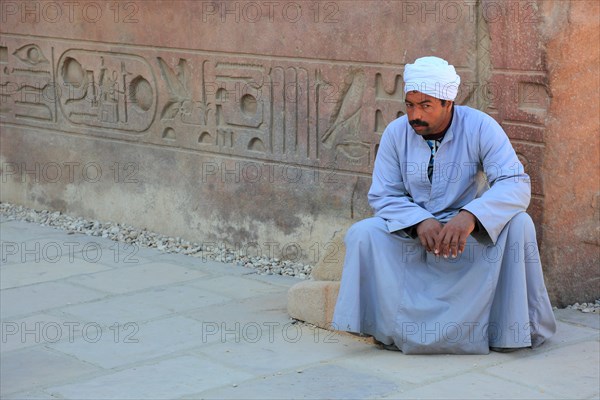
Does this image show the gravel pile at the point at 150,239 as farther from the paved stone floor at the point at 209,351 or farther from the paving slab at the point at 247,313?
the paving slab at the point at 247,313

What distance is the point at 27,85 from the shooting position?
776 cm

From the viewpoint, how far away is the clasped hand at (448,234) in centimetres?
441

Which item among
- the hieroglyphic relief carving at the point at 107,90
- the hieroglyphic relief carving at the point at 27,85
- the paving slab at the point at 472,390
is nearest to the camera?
the paving slab at the point at 472,390

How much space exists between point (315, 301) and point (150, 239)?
218 cm

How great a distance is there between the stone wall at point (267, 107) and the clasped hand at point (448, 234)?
2.09 ft

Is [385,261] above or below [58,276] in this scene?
above

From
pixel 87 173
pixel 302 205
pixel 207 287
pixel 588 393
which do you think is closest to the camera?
pixel 588 393

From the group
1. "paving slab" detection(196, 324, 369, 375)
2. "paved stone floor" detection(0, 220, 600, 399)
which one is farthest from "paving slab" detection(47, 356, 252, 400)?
"paving slab" detection(196, 324, 369, 375)

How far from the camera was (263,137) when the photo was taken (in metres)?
6.44

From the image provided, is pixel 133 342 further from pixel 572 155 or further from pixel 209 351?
pixel 572 155

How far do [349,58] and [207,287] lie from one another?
1.45 meters

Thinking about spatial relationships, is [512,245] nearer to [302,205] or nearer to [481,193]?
[481,193]

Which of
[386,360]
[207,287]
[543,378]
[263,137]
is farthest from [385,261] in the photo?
[263,137]

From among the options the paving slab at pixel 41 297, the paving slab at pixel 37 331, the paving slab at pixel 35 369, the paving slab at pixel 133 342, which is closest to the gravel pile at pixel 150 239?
the paving slab at pixel 41 297
